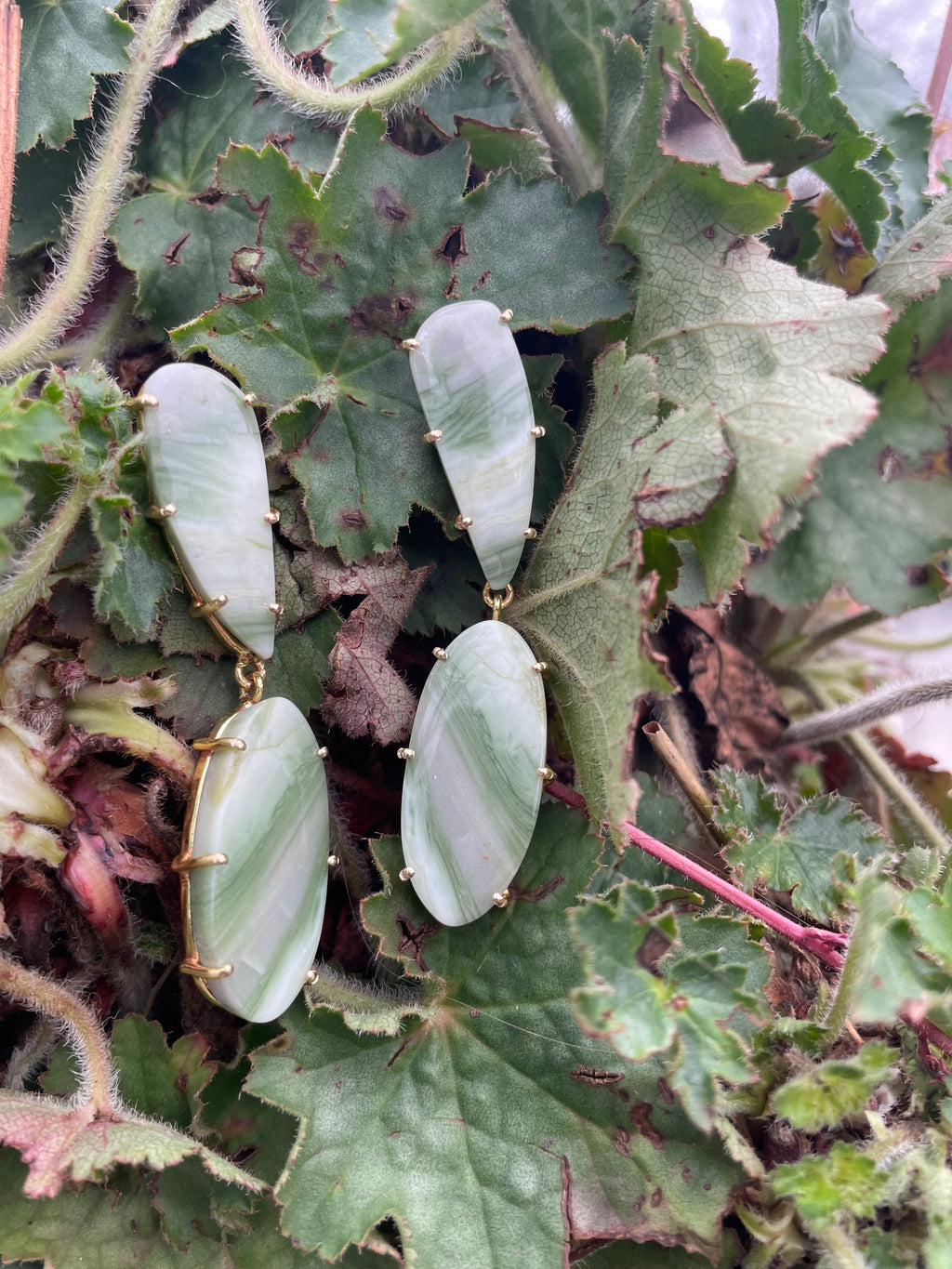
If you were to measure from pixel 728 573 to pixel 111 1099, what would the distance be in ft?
2.36

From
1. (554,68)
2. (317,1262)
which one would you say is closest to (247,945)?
(317,1262)

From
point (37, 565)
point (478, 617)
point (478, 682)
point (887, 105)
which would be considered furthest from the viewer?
point (887, 105)

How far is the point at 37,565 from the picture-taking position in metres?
0.81

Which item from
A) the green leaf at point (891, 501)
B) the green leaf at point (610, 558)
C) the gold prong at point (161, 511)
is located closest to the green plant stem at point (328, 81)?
the green leaf at point (610, 558)

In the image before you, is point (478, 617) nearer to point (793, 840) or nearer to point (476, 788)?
point (476, 788)

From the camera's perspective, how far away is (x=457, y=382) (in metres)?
0.95

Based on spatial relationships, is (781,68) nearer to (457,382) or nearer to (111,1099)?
(457,382)

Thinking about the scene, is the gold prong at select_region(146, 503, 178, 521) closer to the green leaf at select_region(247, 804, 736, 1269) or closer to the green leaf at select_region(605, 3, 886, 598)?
the green leaf at select_region(247, 804, 736, 1269)

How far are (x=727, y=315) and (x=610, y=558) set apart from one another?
283mm

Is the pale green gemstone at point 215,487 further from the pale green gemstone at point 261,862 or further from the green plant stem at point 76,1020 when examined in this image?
the green plant stem at point 76,1020

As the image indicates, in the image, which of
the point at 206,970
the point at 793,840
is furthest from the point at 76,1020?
the point at 793,840

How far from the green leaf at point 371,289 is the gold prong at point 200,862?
1.05 feet

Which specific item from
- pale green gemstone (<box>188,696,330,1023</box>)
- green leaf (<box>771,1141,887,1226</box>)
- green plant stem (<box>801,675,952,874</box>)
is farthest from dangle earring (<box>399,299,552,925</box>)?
green plant stem (<box>801,675,952,874</box>)

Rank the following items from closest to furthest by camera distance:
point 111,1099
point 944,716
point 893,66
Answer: point 111,1099
point 893,66
point 944,716
